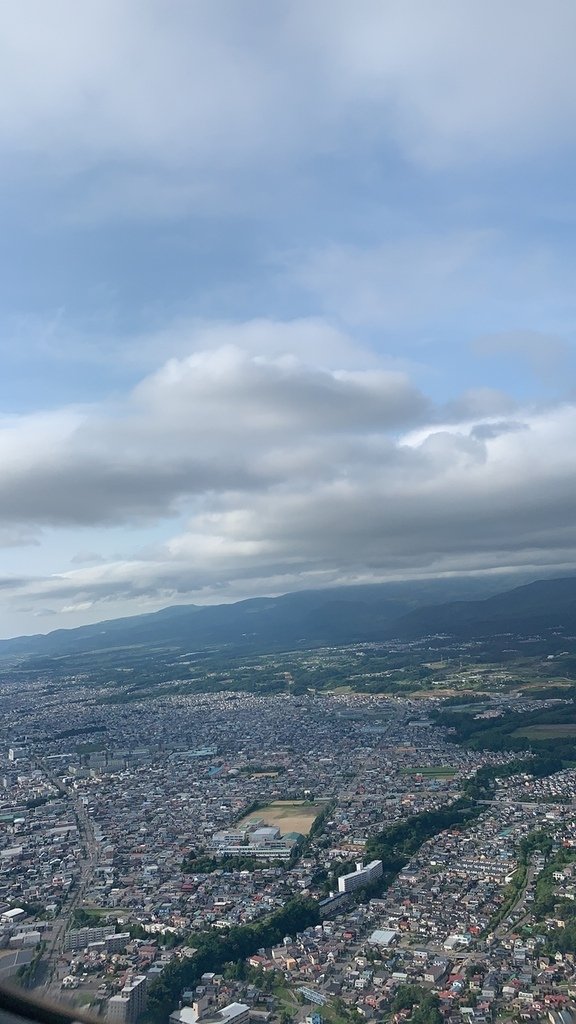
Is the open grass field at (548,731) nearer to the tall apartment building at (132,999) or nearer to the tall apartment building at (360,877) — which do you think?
the tall apartment building at (360,877)

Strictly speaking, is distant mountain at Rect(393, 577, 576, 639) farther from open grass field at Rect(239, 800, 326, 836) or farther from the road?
the road

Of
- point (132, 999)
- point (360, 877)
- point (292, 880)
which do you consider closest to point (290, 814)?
point (292, 880)

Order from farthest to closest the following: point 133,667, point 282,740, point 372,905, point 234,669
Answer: point 133,667 → point 234,669 → point 282,740 → point 372,905

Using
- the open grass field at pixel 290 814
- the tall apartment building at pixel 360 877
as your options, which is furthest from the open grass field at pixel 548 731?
the tall apartment building at pixel 360 877

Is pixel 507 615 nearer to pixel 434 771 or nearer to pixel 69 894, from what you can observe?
pixel 434 771

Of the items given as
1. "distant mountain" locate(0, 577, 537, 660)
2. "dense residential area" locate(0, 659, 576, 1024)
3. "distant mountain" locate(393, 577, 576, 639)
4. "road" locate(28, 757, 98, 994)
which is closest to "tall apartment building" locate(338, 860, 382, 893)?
"dense residential area" locate(0, 659, 576, 1024)

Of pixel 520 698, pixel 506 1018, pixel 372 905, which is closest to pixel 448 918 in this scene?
pixel 372 905

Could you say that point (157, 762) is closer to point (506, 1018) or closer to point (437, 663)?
point (506, 1018)
